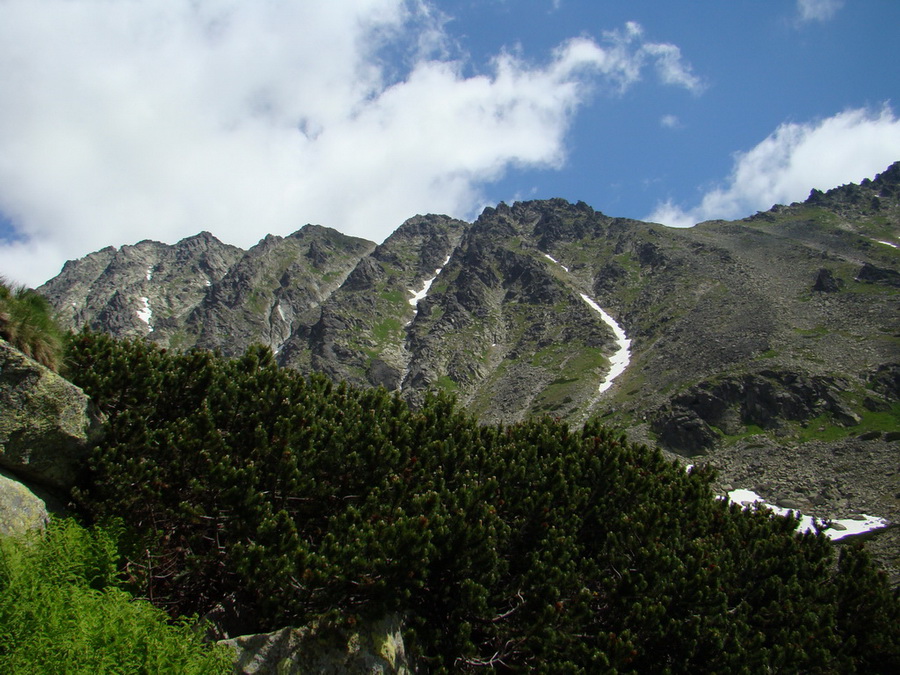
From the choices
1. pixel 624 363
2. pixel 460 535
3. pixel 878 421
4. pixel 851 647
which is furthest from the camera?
pixel 624 363

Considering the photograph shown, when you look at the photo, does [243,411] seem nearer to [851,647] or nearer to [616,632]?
[616,632]

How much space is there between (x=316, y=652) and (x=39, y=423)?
27.7 ft

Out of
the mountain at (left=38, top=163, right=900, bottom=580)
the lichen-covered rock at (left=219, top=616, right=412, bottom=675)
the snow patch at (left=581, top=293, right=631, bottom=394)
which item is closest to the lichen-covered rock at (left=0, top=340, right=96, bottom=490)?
the lichen-covered rock at (left=219, top=616, right=412, bottom=675)

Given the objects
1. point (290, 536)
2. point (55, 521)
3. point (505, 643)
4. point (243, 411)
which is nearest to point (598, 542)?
point (505, 643)

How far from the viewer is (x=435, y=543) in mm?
12945

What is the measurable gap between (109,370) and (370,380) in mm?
177957

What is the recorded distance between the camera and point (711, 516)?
1880cm

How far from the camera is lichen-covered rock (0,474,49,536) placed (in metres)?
11.0

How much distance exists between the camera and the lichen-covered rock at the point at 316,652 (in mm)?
10891

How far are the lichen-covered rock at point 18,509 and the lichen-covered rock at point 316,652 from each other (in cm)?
501

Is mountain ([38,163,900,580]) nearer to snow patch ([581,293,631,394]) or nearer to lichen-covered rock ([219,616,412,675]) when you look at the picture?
snow patch ([581,293,631,394])

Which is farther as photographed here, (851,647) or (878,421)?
(878,421)

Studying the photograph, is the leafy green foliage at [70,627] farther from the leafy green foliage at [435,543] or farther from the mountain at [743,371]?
the mountain at [743,371]

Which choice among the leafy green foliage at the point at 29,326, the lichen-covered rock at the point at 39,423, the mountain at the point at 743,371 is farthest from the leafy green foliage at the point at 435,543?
the mountain at the point at 743,371
